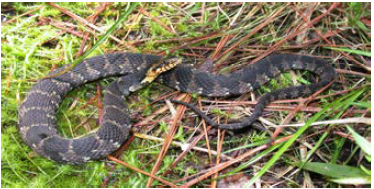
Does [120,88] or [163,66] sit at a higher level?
[163,66]

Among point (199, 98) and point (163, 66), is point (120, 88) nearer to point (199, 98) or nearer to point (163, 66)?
point (163, 66)

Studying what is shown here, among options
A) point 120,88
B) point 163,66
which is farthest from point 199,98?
point 120,88

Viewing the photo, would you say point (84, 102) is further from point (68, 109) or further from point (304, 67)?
point (304, 67)

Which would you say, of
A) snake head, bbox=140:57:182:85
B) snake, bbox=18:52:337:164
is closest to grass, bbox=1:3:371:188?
snake, bbox=18:52:337:164

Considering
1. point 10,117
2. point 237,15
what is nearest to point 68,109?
point 10,117

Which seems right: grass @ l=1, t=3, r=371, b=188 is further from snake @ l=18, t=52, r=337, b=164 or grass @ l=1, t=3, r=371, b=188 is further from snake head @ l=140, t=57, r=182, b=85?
snake head @ l=140, t=57, r=182, b=85
